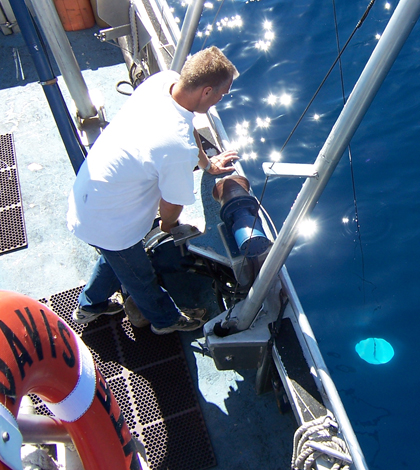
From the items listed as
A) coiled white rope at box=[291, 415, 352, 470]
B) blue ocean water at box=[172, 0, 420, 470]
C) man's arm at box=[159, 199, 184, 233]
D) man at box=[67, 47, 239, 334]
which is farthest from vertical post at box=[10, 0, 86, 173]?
coiled white rope at box=[291, 415, 352, 470]

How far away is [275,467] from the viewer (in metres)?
2.90

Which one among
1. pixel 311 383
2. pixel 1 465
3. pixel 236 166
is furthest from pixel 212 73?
pixel 1 465

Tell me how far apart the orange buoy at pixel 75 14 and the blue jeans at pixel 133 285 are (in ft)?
12.9

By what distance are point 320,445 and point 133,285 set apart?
1347 mm

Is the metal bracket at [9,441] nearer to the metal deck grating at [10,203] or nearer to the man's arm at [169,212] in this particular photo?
the man's arm at [169,212]

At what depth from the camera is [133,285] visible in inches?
113

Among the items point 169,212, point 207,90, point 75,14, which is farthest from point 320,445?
point 75,14

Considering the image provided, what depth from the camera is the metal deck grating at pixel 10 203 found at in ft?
13.1

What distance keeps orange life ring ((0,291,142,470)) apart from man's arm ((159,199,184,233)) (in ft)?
2.69

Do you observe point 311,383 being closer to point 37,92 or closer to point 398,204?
point 398,204

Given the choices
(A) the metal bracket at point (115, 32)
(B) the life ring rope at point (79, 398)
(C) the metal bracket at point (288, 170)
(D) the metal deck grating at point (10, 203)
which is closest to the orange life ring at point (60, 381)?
(B) the life ring rope at point (79, 398)

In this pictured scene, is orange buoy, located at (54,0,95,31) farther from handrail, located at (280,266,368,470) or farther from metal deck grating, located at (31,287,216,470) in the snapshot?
handrail, located at (280,266,368,470)

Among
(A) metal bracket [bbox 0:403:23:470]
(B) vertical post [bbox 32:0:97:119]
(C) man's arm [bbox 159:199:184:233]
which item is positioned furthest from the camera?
(B) vertical post [bbox 32:0:97:119]

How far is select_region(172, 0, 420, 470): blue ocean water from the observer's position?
3.76 m
